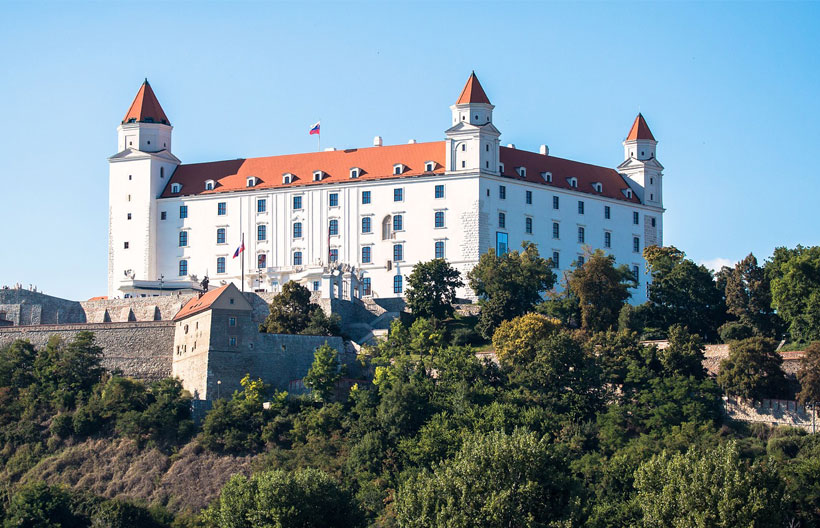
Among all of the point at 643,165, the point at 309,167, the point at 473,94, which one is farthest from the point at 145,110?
the point at 643,165

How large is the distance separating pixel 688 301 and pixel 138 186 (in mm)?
31861

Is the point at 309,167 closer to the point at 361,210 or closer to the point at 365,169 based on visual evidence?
the point at 365,169

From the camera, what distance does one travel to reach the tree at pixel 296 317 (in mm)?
78125

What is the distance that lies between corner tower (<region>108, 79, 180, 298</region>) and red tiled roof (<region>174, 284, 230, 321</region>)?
1187cm

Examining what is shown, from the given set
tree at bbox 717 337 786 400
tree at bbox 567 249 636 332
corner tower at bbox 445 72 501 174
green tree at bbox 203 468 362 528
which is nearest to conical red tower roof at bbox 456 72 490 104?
corner tower at bbox 445 72 501 174

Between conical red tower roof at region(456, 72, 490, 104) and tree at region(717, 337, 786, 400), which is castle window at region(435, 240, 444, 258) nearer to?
conical red tower roof at region(456, 72, 490, 104)

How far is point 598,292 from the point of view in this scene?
8038 cm

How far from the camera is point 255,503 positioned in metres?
59.6

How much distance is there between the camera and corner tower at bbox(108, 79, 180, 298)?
92750 millimetres

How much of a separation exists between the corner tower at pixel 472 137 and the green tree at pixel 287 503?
31.5 meters

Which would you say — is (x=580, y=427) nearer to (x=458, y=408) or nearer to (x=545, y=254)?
(x=458, y=408)

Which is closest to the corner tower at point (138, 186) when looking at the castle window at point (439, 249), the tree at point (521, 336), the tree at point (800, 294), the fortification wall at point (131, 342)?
the fortification wall at point (131, 342)

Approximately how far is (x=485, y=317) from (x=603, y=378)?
9.93m

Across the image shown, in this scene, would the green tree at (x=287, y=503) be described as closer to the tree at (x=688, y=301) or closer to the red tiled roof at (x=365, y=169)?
the tree at (x=688, y=301)
